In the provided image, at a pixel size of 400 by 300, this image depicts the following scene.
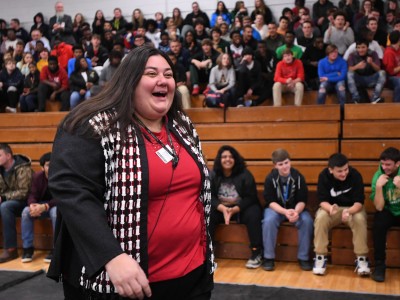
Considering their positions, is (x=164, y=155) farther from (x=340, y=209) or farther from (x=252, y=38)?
(x=252, y=38)

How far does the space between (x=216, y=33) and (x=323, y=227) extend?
462 cm

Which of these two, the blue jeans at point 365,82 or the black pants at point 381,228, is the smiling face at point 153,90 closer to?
the black pants at point 381,228

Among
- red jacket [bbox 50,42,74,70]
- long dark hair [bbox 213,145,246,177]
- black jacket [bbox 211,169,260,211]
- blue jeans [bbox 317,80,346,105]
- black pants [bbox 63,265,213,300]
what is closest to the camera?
black pants [bbox 63,265,213,300]

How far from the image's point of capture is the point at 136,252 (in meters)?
1.45

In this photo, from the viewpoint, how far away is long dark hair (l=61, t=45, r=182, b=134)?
4.90 feet

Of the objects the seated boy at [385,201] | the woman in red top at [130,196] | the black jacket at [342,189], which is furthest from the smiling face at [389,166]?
the woman in red top at [130,196]

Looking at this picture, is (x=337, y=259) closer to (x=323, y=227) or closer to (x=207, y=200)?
(x=323, y=227)

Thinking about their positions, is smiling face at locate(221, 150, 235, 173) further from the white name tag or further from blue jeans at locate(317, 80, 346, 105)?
the white name tag

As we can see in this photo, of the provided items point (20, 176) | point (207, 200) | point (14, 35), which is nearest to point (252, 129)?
point (20, 176)

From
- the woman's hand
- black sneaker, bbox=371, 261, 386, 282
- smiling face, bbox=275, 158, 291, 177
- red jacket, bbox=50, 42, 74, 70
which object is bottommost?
black sneaker, bbox=371, 261, 386, 282

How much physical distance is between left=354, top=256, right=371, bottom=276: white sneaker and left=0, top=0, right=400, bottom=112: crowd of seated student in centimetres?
265

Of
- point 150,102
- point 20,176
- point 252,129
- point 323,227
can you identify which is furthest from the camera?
point 252,129

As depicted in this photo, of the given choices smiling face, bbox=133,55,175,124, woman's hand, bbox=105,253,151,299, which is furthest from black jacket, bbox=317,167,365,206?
woman's hand, bbox=105,253,151,299

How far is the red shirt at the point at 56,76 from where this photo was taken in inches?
328
